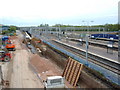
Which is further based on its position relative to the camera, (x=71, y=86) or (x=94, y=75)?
(x=71, y=86)

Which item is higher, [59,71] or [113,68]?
[113,68]

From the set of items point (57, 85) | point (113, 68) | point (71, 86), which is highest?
point (113, 68)

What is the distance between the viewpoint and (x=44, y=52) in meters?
32.0

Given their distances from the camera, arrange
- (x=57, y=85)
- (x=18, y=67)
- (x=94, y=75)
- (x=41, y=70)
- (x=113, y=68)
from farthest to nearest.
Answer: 1. (x=18, y=67)
2. (x=41, y=70)
3. (x=113, y=68)
4. (x=94, y=75)
5. (x=57, y=85)

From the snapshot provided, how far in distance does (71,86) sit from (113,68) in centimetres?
522

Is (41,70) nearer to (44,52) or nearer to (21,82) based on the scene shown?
(21,82)

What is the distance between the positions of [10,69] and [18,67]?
53.7 inches

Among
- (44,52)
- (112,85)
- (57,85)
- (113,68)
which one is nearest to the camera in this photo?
(112,85)

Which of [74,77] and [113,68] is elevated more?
[113,68]

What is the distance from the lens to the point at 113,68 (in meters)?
14.8

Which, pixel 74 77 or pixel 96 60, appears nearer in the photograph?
pixel 74 77

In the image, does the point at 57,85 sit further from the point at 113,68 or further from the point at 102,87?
the point at 113,68

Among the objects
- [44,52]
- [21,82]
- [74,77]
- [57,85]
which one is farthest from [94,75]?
[44,52]

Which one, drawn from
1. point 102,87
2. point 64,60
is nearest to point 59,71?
point 64,60
